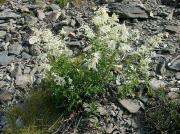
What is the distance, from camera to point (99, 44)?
294 inches

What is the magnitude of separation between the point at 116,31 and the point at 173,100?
1.61 m

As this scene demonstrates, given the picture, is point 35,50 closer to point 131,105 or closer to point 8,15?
point 8,15

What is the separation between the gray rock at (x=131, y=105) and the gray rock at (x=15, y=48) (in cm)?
295

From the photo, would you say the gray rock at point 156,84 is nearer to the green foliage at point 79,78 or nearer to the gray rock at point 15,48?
the green foliage at point 79,78

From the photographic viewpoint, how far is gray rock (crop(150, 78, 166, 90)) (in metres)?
8.06

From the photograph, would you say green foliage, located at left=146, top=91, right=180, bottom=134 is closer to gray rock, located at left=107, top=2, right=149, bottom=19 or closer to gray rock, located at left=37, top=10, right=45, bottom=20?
gray rock, located at left=107, top=2, right=149, bottom=19

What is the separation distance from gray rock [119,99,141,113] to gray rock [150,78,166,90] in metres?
0.47

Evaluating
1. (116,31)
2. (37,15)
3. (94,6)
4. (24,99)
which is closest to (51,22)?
(37,15)

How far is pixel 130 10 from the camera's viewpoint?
10.4 m

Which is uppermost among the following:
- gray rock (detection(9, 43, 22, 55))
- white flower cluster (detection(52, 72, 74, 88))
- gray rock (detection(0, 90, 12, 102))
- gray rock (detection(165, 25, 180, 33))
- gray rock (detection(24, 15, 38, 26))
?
white flower cluster (detection(52, 72, 74, 88))

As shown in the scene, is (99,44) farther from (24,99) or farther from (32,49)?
(32,49)

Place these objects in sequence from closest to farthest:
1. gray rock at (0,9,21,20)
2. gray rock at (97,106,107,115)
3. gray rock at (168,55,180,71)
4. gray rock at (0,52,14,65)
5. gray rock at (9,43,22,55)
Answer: gray rock at (97,106,107,115), gray rock at (168,55,180,71), gray rock at (0,52,14,65), gray rock at (9,43,22,55), gray rock at (0,9,21,20)

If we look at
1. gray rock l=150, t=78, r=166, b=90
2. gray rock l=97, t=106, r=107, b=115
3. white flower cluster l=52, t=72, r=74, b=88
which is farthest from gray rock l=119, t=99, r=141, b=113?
white flower cluster l=52, t=72, r=74, b=88

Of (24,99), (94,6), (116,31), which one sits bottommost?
(24,99)
